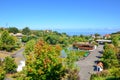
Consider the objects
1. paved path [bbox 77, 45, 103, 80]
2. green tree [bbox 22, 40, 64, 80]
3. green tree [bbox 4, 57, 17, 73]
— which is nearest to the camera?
green tree [bbox 22, 40, 64, 80]

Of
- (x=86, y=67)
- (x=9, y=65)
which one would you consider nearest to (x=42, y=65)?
Result: (x=9, y=65)

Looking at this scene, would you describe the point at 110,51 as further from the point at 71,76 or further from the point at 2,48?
the point at 2,48

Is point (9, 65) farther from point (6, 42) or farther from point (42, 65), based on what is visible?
point (6, 42)

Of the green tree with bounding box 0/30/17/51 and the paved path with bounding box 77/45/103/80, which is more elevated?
the green tree with bounding box 0/30/17/51

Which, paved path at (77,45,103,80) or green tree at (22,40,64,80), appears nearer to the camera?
green tree at (22,40,64,80)

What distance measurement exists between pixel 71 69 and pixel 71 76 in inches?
32.2

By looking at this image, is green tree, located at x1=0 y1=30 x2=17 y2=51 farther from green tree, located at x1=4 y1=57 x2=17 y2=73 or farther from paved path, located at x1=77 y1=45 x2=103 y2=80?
green tree, located at x1=4 y1=57 x2=17 y2=73

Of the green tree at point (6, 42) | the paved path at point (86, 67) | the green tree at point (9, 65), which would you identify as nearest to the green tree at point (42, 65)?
the paved path at point (86, 67)

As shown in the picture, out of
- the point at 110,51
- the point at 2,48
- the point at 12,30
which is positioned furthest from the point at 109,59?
the point at 12,30

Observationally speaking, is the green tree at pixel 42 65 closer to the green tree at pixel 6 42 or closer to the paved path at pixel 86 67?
the paved path at pixel 86 67

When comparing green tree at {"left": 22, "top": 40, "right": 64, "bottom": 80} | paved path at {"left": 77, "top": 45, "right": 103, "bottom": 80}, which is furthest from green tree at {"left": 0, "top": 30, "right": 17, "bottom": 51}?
green tree at {"left": 22, "top": 40, "right": 64, "bottom": 80}

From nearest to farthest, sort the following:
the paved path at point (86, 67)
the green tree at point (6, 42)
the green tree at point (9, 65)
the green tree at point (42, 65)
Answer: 1. the green tree at point (42, 65)
2. the paved path at point (86, 67)
3. the green tree at point (9, 65)
4. the green tree at point (6, 42)

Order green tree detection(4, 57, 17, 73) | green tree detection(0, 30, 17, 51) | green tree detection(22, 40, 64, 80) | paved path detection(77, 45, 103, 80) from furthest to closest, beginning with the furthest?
green tree detection(0, 30, 17, 51), green tree detection(4, 57, 17, 73), paved path detection(77, 45, 103, 80), green tree detection(22, 40, 64, 80)

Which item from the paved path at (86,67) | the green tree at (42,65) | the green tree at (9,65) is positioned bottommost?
the paved path at (86,67)
